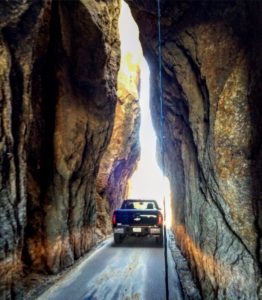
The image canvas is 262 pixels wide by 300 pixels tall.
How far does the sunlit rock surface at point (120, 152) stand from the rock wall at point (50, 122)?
9.63 meters

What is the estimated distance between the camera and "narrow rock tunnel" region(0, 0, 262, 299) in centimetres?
595

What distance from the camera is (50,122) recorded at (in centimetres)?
1202

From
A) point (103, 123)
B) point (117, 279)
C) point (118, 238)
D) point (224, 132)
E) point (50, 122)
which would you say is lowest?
point (117, 279)

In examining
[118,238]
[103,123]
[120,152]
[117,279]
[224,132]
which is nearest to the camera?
[224,132]

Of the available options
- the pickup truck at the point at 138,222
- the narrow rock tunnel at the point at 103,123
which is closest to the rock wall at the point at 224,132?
the narrow rock tunnel at the point at 103,123

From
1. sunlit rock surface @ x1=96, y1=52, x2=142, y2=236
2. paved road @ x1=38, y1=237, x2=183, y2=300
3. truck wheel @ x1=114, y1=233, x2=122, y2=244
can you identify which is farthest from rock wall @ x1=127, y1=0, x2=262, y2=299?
sunlit rock surface @ x1=96, y1=52, x2=142, y2=236

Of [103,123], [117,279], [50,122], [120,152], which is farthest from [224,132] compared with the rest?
[120,152]

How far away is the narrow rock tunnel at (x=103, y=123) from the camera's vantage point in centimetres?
595

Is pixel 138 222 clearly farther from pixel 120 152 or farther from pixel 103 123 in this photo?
pixel 120 152

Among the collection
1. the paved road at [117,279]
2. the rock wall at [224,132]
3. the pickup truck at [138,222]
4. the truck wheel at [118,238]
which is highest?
the rock wall at [224,132]

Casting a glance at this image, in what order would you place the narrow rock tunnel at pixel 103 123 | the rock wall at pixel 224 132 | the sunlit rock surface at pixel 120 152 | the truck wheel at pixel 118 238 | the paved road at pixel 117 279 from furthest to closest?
the sunlit rock surface at pixel 120 152 < the truck wheel at pixel 118 238 < the paved road at pixel 117 279 < the narrow rock tunnel at pixel 103 123 < the rock wall at pixel 224 132

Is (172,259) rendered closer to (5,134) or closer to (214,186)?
(214,186)

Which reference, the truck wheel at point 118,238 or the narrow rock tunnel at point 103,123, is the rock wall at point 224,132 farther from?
the truck wheel at point 118,238

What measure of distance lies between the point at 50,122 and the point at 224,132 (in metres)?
7.31
